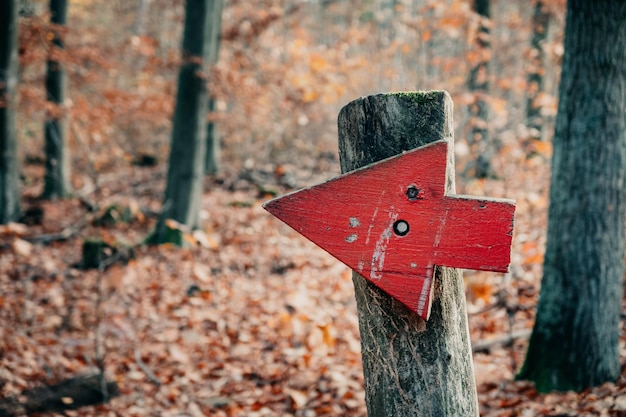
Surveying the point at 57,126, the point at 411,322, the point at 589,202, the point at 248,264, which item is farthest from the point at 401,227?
the point at 57,126

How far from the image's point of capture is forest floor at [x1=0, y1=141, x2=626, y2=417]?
13.1 ft

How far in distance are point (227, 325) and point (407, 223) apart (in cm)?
453

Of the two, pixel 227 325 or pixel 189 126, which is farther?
pixel 189 126

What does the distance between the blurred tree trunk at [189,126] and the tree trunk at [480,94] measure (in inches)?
180

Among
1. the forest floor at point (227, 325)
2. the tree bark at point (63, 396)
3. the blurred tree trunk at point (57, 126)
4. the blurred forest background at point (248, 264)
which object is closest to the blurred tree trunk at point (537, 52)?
the blurred forest background at point (248, 264)

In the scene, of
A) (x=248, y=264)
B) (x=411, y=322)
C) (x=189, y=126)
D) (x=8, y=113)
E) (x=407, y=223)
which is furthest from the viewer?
(x=8, y=113)

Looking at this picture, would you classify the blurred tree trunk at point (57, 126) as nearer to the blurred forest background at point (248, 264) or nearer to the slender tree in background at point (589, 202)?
the blurred forest background at point (248, 264)

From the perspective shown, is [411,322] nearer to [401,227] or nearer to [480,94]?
[401,227]

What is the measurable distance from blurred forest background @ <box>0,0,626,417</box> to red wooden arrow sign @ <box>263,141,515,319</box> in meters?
2.13

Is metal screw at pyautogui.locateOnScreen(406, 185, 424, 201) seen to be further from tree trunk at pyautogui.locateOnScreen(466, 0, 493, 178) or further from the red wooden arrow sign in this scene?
tree trunk at pyautogui.locateOnScreen(466, 0, 493, 178)

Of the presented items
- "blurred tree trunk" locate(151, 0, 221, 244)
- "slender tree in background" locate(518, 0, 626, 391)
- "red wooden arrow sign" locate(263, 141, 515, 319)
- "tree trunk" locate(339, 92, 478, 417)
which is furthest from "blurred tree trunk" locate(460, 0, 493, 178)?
"red wooden arrow sign" locate(263, 141, 515, 319)

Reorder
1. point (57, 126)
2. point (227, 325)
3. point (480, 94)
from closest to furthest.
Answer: point (227, 325) → point (480, 94) → point (57, 126)

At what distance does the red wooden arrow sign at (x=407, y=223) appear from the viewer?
1.63 meters

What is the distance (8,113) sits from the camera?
9.38 meters
